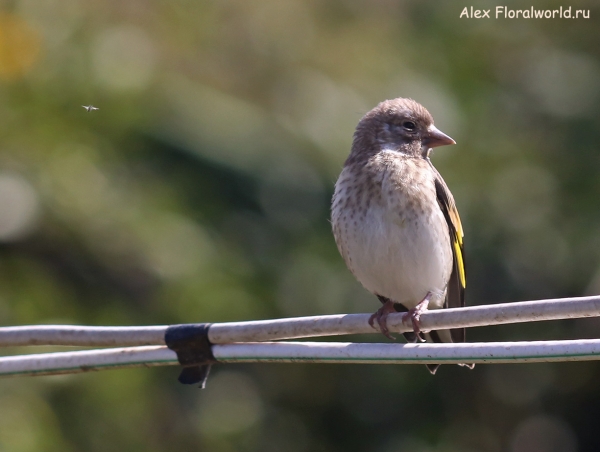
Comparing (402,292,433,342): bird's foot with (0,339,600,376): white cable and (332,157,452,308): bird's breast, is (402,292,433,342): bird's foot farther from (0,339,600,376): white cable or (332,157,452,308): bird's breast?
(0,339,600,376): white cable

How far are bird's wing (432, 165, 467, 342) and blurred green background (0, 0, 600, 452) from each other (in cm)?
222

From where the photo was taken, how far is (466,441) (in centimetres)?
840

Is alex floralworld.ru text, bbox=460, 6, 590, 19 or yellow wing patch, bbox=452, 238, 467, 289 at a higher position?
alex floralworld.ru text, bbox=460, 6, 590, 19

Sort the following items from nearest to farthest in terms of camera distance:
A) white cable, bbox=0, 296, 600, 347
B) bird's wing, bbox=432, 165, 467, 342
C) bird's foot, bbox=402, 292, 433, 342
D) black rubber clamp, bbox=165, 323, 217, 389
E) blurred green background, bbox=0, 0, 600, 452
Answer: white cable, bbox=0, 296, 600, 347 → bird's foot, bbox=402, 292, 433, 342 → black rubber clamp, bbox=165, 323, 217, 389 → bird's wing, bbox=432, 165, 467, 342 → blurred green background, bbox=0, 0, 600, 452

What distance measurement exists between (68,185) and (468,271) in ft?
11.5

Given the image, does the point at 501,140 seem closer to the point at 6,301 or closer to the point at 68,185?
the point at 68,185

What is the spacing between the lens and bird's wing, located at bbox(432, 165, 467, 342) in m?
5.27

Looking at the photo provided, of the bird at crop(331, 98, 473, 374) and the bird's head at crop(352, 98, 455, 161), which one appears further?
the bird's head at crop(352, 98, 455, 161)

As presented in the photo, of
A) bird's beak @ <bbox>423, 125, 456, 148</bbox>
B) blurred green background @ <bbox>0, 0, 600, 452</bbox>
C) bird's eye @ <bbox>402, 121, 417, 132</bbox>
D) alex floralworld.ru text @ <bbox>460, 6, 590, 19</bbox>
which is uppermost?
alex floralworld.ru text @ <bbox>460, 6, 590, 19</bbox>

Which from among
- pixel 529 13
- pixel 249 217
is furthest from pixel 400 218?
pixel 529 13

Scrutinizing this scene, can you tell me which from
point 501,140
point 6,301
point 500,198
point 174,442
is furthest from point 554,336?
point 6,301

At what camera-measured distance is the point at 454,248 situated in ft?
18.0

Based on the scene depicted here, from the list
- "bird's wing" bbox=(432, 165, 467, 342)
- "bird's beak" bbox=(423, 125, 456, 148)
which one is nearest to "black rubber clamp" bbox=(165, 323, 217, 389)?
"bird's wing" bbox=(432, 165, 467, 342)

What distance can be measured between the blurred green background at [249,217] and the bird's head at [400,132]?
8.51ft
